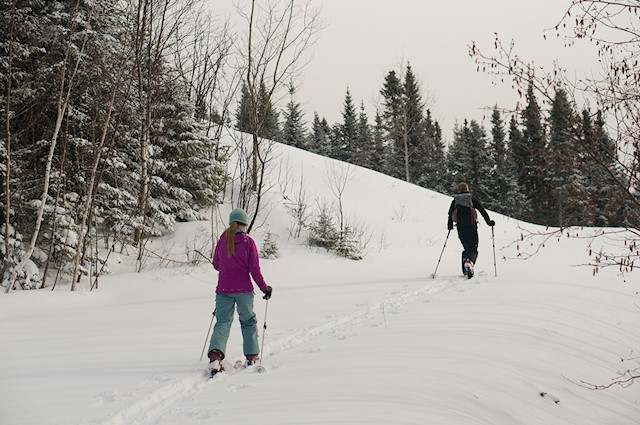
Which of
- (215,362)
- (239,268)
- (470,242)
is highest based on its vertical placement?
(470,242)

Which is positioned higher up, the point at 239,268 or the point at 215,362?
the point at 239,268

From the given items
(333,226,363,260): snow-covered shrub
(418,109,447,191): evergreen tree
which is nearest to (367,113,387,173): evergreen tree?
(418,109,447,191): evergreen tree

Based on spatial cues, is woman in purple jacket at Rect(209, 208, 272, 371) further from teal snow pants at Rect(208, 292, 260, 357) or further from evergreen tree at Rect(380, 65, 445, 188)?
evergreen tree at Rect(380, 65, 445, 188)

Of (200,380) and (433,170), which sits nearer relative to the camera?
(200,380)

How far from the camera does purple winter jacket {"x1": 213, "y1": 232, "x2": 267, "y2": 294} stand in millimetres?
4953

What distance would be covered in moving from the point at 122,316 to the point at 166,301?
4.96 feet

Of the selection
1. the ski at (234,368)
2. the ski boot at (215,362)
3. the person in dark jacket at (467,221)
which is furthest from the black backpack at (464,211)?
the ski boot at (215,362)

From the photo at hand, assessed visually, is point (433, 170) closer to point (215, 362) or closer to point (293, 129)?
point (293, 129)

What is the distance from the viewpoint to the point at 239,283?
4.96m

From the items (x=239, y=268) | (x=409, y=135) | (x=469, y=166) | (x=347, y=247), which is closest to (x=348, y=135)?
(x=409, y=135)

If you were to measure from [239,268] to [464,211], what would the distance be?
6.96 metres

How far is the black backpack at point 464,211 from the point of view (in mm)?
10109

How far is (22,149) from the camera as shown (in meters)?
9.12

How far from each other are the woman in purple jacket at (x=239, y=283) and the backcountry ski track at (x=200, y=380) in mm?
451
